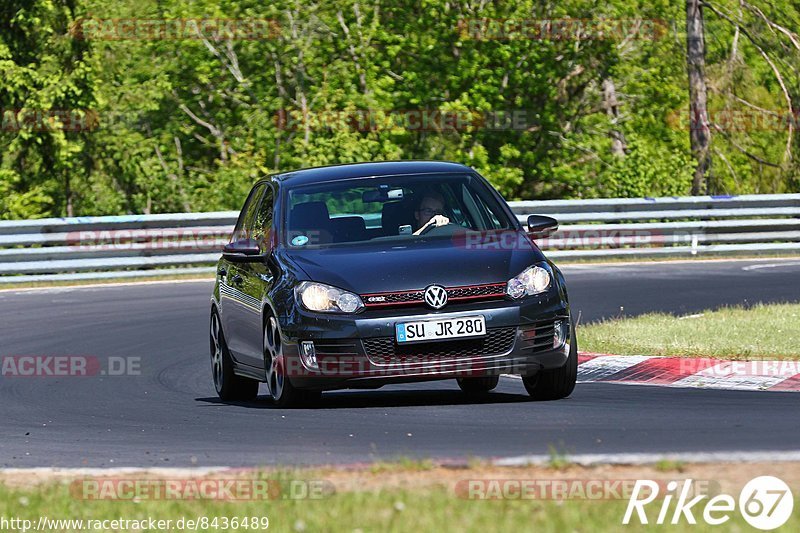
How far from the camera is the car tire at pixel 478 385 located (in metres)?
11.3

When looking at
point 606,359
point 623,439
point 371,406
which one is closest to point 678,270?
point 606,359

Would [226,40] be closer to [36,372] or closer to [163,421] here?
[36,372]

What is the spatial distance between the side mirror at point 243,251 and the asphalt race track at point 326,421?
3.30ft

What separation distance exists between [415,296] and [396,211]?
1.35m

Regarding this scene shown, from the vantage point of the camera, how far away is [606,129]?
36.1 metres

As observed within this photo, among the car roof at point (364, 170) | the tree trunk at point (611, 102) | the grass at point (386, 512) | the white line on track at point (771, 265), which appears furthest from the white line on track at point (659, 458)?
the tree trunk at point (611, 102)

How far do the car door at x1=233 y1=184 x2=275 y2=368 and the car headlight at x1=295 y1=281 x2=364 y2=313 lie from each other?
548 mm

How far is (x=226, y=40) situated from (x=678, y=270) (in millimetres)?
15235

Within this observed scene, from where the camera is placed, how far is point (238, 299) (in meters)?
11.2

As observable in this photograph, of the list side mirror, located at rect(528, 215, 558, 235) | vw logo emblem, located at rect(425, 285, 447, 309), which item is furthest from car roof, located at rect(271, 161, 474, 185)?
vw logo emblem, located at rect(425, 285, 447, 309)

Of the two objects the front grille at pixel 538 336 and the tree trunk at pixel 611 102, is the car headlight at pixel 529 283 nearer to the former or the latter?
the front grille at pixel 538 336

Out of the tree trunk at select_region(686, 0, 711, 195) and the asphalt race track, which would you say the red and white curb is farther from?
the tree trunk at select_region(686, 0, 711, 195)

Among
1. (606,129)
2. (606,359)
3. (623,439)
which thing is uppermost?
(623,439)
